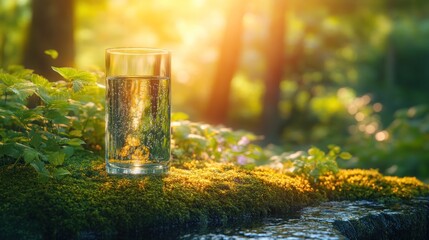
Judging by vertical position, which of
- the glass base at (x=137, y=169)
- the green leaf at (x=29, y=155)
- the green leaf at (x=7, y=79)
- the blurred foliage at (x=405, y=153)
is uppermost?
the green leaf at (x=7, y=79)

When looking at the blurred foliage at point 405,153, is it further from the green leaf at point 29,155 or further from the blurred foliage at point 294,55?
the green leaf at point 29,155

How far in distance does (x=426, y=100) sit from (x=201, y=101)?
1698 cm

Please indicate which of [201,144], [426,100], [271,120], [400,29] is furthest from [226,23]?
[400,29]

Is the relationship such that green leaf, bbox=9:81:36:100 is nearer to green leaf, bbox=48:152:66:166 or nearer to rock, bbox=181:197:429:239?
green leaf, bbox=48:152:66:166

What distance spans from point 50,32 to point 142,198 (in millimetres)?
6993

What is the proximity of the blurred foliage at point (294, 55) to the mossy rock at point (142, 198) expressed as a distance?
5.76 meters

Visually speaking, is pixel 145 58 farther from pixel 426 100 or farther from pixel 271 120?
pixel 426 100

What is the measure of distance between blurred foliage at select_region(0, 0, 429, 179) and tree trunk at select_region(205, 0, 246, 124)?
46 cm

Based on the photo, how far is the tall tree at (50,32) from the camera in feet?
29.4

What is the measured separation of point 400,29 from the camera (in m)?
44.6

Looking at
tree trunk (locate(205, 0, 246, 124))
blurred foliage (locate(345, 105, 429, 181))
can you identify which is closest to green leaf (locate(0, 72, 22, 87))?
blurred foliage (locate(345, 105, 429, 181))

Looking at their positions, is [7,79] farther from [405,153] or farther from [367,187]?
[405,153]

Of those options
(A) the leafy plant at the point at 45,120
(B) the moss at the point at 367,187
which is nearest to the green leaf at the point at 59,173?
(A) the leafy plant at the point at 45,120

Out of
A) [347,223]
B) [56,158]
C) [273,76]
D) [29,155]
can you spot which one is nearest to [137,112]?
[56,158]
